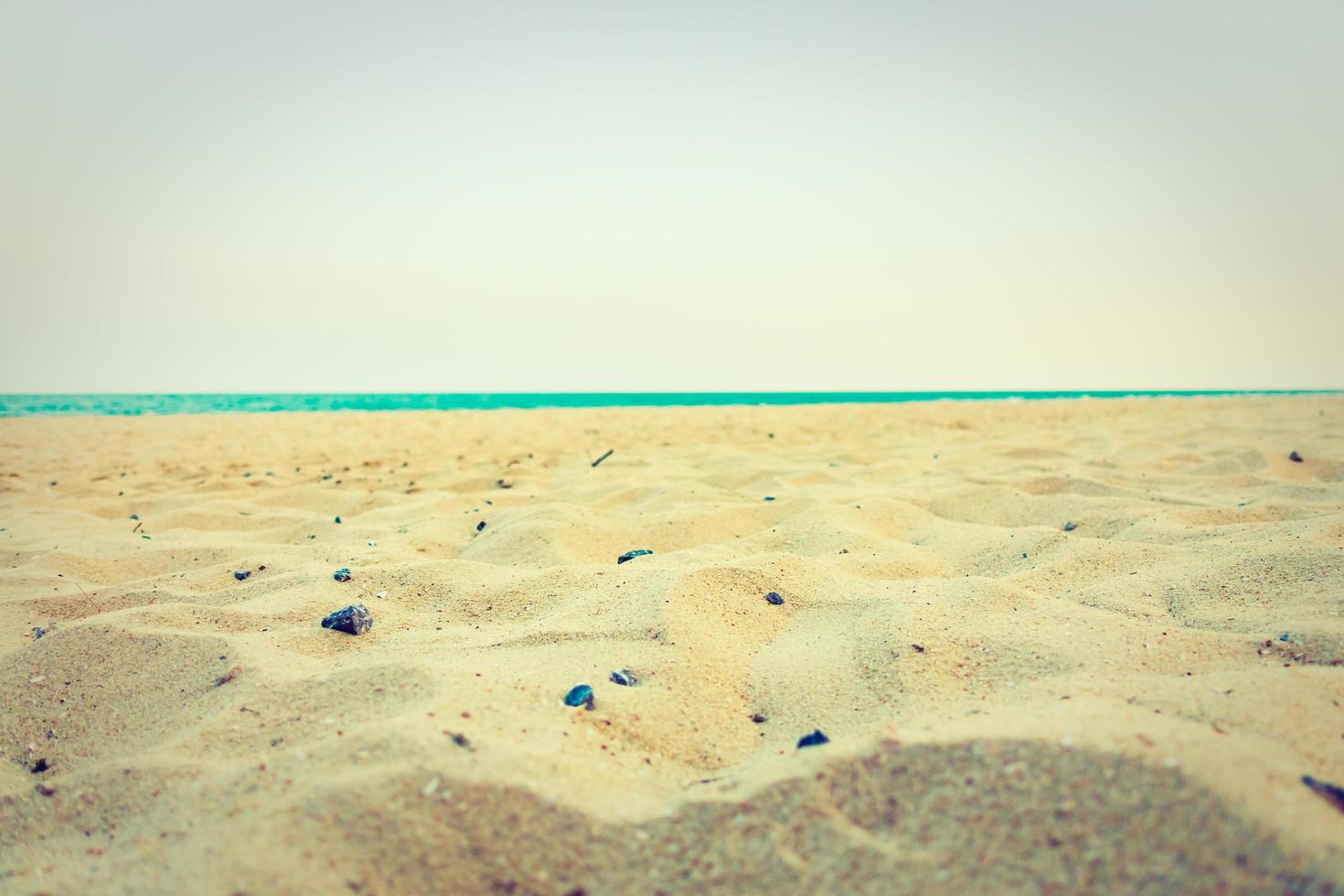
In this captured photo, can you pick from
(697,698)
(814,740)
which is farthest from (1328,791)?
(697,698)

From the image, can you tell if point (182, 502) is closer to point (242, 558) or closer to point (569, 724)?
point (242, 558)

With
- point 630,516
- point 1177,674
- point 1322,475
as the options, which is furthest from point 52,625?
point 1322,475

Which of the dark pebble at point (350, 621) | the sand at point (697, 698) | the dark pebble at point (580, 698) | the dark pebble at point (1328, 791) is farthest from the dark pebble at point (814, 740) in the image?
the dark pebble at point (350, 621)

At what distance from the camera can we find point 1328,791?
98cm

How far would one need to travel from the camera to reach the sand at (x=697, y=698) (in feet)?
3.20

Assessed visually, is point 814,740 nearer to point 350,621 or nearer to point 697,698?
point 697,698

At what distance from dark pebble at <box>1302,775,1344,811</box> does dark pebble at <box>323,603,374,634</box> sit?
1948 mm

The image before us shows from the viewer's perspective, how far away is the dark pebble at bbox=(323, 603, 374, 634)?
75.8 inches

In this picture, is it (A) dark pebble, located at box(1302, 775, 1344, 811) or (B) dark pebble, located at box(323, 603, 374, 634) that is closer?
(A) dark pebble, located at box(1302, 775, 1344, 811)

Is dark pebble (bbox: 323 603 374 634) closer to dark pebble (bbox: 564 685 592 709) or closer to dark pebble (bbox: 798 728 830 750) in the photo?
dark pebble (bbox: 564 685 592 709)

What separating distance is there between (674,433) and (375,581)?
17.5 ft

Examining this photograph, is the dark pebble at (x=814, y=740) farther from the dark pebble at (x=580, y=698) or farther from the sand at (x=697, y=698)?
the dark pebble at (x=580, y=698)

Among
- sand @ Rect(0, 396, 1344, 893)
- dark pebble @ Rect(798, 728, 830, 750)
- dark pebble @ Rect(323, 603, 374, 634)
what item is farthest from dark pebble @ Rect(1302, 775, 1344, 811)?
dark pebble @ Rect(323, 603, 374, 634)

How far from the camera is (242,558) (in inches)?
107
